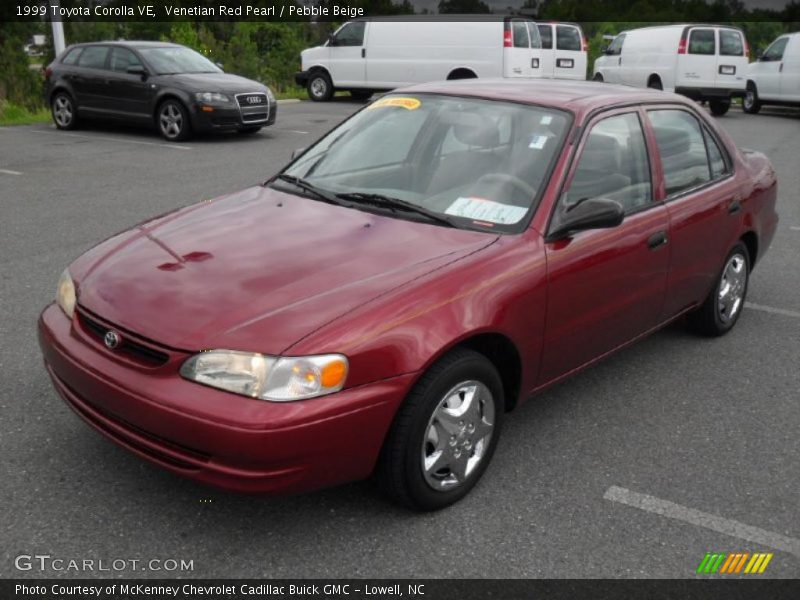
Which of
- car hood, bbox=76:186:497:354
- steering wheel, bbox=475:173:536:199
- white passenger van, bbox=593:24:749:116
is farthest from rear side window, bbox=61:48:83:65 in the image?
white passenger van, bbox=593:24:749:116

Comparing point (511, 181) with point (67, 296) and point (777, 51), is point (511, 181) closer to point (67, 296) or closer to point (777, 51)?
point (67, 296)

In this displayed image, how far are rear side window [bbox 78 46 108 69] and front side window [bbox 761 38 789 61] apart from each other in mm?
15618

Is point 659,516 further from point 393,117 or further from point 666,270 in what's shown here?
point 393,117

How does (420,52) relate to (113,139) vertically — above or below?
above

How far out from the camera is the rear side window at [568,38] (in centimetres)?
2286

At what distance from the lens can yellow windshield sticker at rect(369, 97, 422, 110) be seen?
181 inches

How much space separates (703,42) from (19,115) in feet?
51.2

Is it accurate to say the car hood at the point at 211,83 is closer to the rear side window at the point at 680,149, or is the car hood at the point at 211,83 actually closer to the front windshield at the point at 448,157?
the front windshield at the point at 448,157

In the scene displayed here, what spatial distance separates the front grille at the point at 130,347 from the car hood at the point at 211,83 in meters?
10.9

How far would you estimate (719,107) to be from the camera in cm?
2209

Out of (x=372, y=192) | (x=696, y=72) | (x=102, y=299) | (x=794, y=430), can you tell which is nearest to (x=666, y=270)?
(x=794, y=430)

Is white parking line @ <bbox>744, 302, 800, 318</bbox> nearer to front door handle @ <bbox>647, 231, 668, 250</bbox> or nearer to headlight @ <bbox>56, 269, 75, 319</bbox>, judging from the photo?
front door handle @ <bbox>647, 231, 668, 250</bbox>

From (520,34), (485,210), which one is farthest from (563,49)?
(485,210)

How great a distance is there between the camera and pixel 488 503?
3506 millimetres
